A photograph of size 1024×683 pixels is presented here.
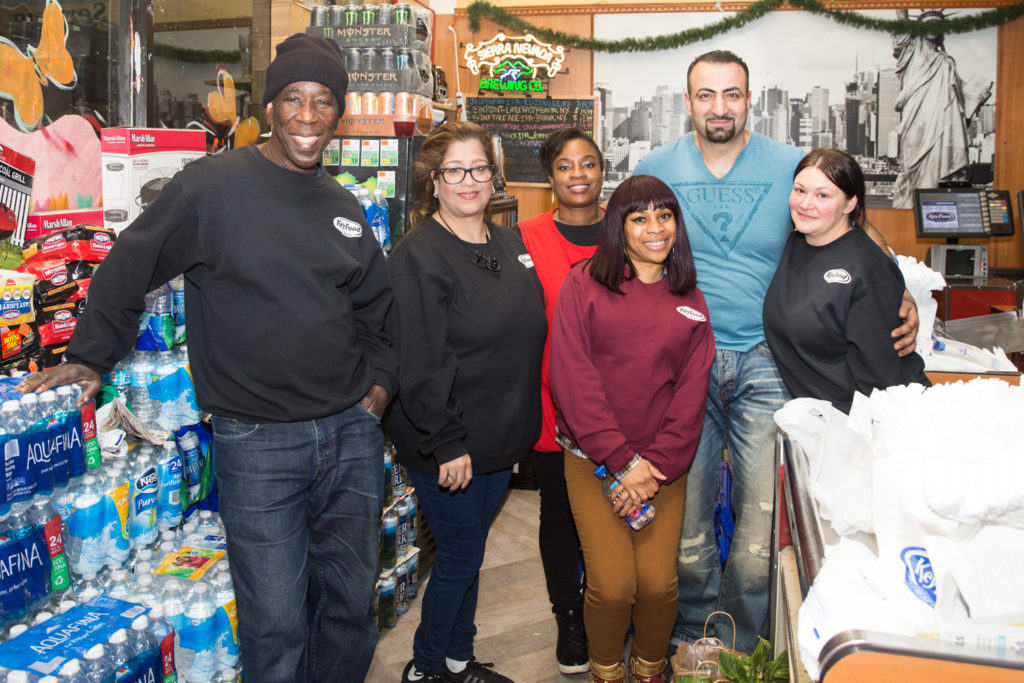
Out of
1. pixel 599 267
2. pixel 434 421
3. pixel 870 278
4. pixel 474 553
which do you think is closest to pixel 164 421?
pixel 434 421

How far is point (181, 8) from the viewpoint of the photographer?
11.5 feet

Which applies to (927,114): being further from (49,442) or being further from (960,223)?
(49,442)

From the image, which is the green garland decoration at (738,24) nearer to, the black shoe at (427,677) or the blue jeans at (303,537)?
the blue jeans at (303,537)

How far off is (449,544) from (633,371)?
75cm

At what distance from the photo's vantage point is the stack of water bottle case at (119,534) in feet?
5.81

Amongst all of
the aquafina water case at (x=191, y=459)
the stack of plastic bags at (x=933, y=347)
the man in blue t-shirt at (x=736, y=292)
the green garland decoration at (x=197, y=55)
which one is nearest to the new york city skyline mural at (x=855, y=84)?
the green garland decoration at (x=197, y=55)

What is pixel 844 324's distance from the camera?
2.22 m

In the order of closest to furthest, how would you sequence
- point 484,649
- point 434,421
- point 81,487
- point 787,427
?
point 787,427
point 81,487
point 434,421
point 484,649

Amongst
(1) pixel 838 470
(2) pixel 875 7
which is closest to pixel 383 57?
(1) pixel 838 470

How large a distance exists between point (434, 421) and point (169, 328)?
82 centimetres

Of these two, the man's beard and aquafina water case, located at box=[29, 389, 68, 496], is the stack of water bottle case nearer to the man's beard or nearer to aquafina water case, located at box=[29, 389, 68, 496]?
aquafina water case, located at box=[29, 389, 68, 496]

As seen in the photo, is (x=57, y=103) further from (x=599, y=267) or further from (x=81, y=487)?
(x=599, y=267)

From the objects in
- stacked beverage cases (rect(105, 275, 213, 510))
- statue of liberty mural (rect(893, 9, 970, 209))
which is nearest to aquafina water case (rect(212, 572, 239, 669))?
stacked beverage cases (rect(105, 275, 213, 510))

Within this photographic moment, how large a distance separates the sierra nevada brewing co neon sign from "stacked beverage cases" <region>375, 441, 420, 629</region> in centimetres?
341
